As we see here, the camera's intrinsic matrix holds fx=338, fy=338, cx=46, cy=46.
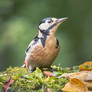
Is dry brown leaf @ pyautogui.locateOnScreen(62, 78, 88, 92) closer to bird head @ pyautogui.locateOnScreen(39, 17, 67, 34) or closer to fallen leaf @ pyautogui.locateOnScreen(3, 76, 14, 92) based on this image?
fallen leaf @ pyautogui.locateOnScreen(3, 76, 14, 92)

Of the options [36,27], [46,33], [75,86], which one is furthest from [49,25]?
[36,27]

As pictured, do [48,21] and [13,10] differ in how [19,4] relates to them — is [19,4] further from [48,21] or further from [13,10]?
[48,21]

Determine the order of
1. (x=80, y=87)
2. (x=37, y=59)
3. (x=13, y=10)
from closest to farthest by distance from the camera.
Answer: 1. (x=80, y=87)
2. (x=37, y=59)
3. (x=13, y=10)

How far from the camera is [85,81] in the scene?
3758 mm

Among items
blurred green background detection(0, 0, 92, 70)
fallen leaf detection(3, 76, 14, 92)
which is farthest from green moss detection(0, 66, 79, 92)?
blurred green background detection(0, 0, 92, 70)

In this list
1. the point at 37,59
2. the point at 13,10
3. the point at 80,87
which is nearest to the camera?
the point at 80,87

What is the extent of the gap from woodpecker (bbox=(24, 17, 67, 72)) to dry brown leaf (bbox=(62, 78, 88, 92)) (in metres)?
1.02

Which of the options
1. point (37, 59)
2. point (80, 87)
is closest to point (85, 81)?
point (80, 87)

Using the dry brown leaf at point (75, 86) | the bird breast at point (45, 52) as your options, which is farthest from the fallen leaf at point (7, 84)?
the bird breast at point (45, 52)

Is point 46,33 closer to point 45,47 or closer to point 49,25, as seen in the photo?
point 49,25

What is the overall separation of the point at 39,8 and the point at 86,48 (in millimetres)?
1445

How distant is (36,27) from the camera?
7359 mm

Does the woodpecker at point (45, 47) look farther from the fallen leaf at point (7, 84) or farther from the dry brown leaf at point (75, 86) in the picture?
the dry brown leaf at point (75, 86)

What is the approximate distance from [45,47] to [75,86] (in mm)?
1127
